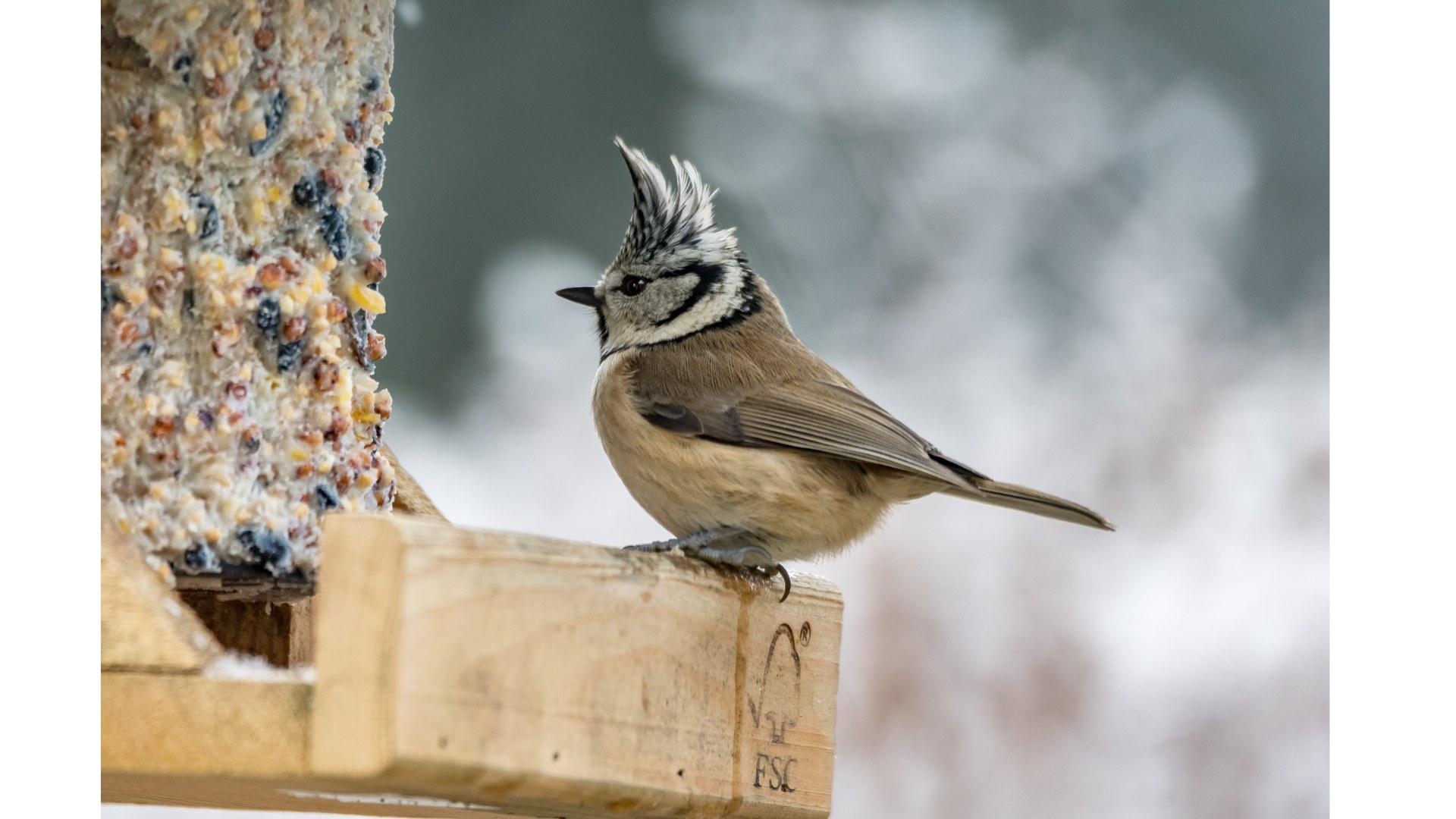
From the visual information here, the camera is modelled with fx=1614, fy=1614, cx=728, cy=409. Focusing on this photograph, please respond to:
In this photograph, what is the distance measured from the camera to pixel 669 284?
2674 millimetres

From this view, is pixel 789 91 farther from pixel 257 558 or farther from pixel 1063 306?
pixel 257 558

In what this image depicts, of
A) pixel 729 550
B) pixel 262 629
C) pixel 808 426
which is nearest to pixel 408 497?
pixel 262 629

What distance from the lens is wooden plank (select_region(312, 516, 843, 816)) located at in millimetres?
1419

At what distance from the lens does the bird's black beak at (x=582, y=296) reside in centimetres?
271

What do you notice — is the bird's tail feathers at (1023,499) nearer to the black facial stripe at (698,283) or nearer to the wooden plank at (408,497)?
the black facial stripe at (698,283)

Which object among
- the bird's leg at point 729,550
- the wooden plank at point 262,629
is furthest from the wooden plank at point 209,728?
the bird's leg at point 729,550

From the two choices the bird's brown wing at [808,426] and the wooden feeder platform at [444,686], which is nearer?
the wooden feeder platform at [444,686]

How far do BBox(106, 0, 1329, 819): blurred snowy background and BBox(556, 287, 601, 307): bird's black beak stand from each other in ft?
2.89

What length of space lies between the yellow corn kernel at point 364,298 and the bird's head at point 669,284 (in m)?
0.67

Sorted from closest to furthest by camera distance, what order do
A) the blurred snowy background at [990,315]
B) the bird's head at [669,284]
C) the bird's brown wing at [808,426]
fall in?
the bird's brown wing at [808,426]
the bird's head at [669,284]
the blurred snowy background at [990,315]

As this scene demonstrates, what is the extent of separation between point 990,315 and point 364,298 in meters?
2.50

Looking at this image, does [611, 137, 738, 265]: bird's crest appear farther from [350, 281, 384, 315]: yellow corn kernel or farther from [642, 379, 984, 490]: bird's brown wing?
[350, 281, 384, 315]: yellow corn kernel

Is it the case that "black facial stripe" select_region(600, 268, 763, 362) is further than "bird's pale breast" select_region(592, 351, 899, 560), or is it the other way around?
"black facial stripe" select_region(600, 268, 763, 362)

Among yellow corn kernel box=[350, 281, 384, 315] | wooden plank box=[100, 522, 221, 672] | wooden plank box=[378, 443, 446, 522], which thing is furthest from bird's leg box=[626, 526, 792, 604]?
wooden plank box=[100, 522, 221, 672]
